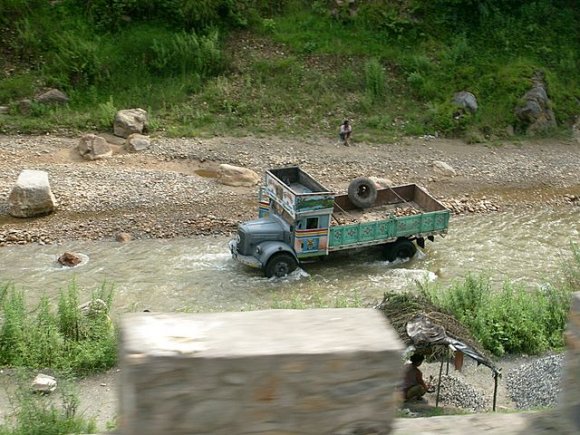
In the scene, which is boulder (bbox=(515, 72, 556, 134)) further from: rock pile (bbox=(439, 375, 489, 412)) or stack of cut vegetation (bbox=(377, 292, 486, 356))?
rock pile (bbox=(439, 375, 489, 412))

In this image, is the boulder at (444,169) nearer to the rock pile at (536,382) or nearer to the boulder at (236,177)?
the boulder at (236,177)

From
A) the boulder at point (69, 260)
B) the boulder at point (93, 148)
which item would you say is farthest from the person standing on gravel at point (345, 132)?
the boulder at point (69, 260)

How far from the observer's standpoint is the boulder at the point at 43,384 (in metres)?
13.4

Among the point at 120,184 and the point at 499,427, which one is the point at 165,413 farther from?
the point at 120,184

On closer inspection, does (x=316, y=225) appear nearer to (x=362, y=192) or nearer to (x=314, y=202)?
(x=314, y=202)

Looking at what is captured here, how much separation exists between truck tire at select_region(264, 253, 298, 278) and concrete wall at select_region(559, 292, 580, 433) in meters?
14.1

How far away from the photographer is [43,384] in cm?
1354

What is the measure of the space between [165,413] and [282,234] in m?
15.3

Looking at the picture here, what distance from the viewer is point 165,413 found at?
15.8 feet

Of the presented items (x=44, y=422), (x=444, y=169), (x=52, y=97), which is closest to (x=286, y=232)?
(x=444, y=169)

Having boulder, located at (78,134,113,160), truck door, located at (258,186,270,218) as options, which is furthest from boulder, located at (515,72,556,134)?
boulder, located at (78,134,113,160)

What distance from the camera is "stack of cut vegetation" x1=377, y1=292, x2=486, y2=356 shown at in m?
14.1

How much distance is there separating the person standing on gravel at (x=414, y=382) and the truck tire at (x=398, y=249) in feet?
25.1

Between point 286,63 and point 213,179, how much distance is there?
7.29 m
